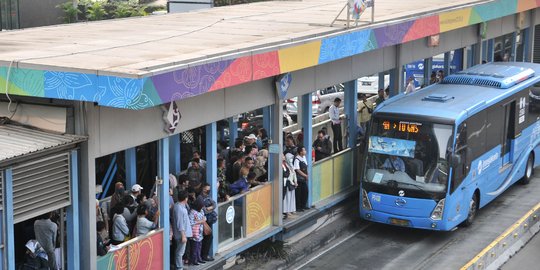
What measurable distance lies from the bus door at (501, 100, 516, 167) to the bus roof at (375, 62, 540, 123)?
1.19ft

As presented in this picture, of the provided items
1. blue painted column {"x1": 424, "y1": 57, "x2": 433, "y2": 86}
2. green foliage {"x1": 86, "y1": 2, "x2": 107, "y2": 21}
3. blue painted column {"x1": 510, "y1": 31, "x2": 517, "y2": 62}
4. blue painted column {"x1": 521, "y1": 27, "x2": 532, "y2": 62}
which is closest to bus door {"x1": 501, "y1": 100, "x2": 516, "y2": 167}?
blue painted column {"x1": 424, "y1": 57, "x2": 433, "y2": 86}

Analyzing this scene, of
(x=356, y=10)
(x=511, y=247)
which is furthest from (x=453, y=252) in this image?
(x=356, y=10)

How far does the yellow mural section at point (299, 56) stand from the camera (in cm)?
1675

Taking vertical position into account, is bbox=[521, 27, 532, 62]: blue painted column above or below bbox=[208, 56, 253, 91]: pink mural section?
below

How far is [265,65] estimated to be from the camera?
16.2m

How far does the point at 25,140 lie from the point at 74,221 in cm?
136

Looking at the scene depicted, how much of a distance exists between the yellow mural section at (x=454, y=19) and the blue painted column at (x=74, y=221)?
1230cm

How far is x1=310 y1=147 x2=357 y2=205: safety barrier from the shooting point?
20250 mm

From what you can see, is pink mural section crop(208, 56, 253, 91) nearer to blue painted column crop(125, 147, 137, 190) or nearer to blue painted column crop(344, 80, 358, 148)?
blue painted column crop(125, 147, 137, 190)

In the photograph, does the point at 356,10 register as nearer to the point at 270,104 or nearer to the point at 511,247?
the point at 270,104

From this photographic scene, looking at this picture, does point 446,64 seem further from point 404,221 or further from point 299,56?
point 299,56

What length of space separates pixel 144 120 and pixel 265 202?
4.47 meters

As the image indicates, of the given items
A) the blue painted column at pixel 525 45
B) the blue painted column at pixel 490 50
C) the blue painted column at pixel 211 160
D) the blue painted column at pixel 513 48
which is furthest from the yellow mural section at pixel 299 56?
the blue painted column at pixel 525 45

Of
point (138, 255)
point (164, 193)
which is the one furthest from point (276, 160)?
point (138, 255)
